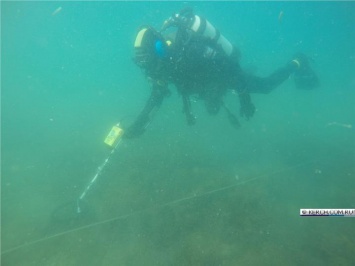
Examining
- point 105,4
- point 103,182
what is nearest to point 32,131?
point 103,182

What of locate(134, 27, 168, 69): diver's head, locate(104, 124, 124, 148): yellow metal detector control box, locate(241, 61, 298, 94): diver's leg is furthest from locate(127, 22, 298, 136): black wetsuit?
locate(104, 124, 124, 148): yellow metal detector control box

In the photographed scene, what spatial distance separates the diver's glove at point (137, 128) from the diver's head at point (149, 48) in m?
1.18

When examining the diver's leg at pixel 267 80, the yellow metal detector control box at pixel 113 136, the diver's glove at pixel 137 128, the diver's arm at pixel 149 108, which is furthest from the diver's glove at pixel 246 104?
the yellow metal detector control box at pixel 113 136

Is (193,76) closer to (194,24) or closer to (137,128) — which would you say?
(194,24)

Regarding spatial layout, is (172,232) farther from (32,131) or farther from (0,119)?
(0,119)

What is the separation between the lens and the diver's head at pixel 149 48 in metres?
4.49

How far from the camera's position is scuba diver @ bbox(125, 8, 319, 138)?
15.2 feet

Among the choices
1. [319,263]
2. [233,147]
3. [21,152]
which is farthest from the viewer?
[21,152]

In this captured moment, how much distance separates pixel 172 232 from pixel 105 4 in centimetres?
6866

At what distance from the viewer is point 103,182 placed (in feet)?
21.5

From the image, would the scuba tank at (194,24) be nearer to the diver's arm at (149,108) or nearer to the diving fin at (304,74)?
the diver's arm at (149,108)

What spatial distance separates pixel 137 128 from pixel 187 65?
165 centimetres

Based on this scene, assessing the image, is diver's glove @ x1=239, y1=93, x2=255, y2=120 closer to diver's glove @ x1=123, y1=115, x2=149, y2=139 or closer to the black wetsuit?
the black wetsuit

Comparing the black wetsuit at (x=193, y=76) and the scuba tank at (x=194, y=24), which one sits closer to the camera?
the black wetsuit at (x=193, y=76)
